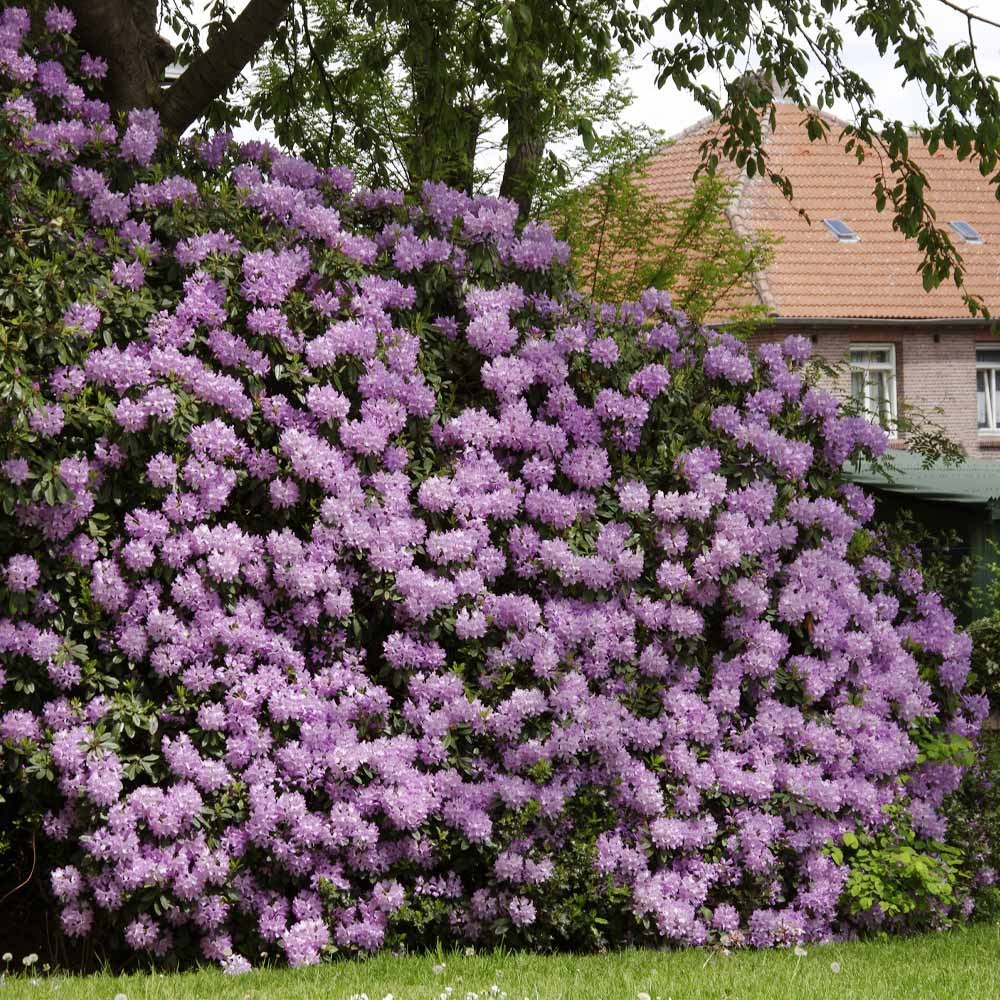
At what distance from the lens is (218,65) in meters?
8.34

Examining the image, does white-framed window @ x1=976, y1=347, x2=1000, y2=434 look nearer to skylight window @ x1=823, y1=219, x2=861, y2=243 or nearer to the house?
the house

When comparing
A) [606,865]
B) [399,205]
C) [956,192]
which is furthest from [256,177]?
[956,192]

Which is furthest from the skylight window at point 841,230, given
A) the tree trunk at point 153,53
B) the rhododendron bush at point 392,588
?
the rhododendron bush at point 392,588

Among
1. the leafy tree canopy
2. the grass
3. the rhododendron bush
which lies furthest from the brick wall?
the grass

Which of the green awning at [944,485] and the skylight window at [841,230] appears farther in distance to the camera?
the skylight window at [841,230]

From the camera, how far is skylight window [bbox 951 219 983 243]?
2992cm

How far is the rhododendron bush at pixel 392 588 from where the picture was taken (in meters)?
6.02

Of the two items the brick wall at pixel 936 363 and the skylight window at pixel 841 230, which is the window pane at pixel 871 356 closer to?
the brick wall at pixel 936 363

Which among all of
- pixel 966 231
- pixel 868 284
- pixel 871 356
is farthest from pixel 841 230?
pixel 966 231

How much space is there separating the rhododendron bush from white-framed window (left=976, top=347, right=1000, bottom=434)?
23.4 m

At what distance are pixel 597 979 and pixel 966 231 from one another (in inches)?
1092

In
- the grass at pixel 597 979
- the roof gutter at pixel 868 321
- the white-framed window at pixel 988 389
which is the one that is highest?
the roof gutter at pixel 868 321

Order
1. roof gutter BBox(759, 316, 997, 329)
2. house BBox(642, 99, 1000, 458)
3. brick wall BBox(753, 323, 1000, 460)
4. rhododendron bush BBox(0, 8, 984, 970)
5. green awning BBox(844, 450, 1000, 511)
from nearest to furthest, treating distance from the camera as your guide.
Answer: rhododendron bush BBox(0, 8, 984, 970) < green awning BBox(844, 450, 1000, 511) < roof gutter BBox(759, 316, 997, 329) < house BBox(642, 99, 1000, 458) < brick wall BBox(753, 323, 1000, 460)

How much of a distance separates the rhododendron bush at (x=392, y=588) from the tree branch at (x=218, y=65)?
0.89m
